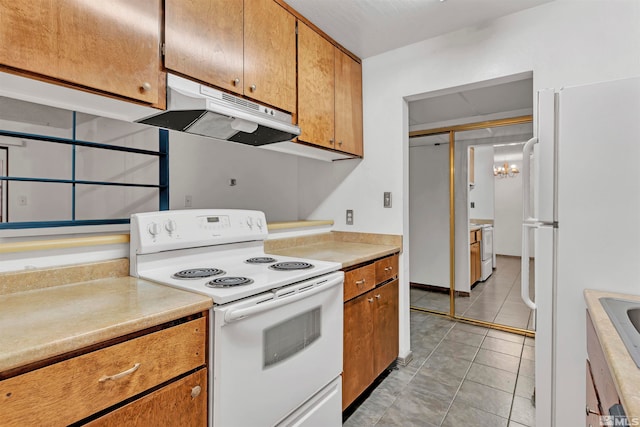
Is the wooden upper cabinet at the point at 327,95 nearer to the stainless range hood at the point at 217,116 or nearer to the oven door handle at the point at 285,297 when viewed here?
the stainless range hood at the point at 217,116

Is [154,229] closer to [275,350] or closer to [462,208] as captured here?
[275,350]

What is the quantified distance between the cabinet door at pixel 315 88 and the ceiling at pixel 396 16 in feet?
0.41

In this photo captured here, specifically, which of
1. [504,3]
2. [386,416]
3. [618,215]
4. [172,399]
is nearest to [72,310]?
[172,399]

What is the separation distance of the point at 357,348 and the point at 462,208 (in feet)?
7.63

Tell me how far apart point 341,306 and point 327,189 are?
4.31ft

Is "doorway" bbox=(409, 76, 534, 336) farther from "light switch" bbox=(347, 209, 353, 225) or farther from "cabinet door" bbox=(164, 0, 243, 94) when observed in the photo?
"cabinet door" bbox=(164, 0, 243, 94)

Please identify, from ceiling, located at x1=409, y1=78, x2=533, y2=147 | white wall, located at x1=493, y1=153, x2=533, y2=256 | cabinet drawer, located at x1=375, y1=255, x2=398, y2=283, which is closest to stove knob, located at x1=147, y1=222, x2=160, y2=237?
cabinet drawer, located at x1=375, y1=255, x2=398, y2=283

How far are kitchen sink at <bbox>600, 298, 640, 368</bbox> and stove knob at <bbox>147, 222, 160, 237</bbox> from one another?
1605 millimetres

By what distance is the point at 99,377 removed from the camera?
79 centimetres

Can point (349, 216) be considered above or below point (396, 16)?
below

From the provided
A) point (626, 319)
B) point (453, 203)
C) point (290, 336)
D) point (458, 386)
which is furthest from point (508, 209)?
point (290, 336)

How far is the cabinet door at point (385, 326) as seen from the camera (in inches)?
79.0

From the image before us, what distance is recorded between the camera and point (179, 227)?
4.90 ft

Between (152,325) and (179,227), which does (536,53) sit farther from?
(152,325)
